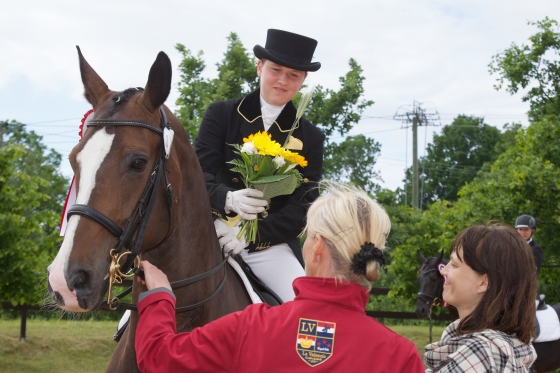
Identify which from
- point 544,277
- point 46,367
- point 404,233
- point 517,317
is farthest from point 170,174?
point 404,233

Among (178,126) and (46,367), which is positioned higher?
(178,126)

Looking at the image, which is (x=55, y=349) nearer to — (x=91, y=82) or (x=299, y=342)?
(x=91, y=82)

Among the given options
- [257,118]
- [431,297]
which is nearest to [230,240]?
[257,118]

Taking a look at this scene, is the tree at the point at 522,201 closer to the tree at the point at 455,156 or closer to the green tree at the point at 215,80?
the green tree at the point at 215,80

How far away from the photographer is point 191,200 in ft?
10.7

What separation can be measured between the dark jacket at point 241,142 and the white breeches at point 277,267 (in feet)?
0.28

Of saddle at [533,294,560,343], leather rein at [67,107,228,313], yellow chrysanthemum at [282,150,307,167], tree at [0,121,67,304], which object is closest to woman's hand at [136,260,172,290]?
leather rein at [67,107,228,313]

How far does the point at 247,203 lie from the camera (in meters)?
3.47

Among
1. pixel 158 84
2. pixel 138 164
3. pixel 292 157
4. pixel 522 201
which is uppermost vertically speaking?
pixel 158 84

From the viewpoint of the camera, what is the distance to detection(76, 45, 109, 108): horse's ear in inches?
121

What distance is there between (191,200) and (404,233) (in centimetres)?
1730

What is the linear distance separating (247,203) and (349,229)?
4.47 feet

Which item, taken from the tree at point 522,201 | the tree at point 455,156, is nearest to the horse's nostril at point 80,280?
the tree at point 522,201

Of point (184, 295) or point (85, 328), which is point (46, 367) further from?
point (184, 295)
